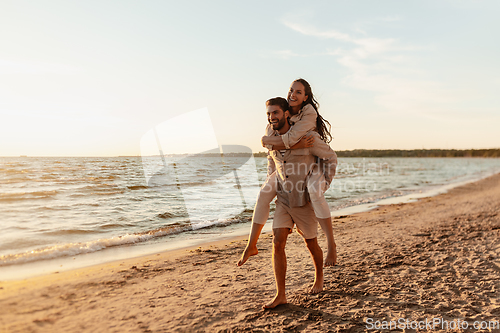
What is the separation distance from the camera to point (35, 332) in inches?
115

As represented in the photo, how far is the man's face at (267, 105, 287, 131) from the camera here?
315cm

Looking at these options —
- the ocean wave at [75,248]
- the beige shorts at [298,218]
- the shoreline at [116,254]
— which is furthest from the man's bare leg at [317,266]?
the ocean wave at [75,248]

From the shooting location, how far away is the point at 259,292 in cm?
382

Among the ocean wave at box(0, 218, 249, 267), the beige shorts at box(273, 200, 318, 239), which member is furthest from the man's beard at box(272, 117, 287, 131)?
the ocean wave at box(0, 218, 249, 267)

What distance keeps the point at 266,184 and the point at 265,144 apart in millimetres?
458

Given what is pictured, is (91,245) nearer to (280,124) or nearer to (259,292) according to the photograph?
(259,292)

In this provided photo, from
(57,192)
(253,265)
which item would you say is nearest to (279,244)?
(253,265)

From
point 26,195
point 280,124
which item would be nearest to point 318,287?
point 280,124

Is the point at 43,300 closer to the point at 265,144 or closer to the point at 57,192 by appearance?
the point at 265,144

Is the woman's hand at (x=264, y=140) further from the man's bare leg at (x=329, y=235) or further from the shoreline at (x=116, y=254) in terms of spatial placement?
the shoreline at (x=116, y=254)

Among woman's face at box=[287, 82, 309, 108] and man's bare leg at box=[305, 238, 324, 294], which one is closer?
woman's face at box=[287, 82, 309, 108]

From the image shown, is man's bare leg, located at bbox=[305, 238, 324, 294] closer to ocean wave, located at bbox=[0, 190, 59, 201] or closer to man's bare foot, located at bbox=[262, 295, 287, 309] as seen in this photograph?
man's bare foot, located at bbox=[262, 295, 287, 309]

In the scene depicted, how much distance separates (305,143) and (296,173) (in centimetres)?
34

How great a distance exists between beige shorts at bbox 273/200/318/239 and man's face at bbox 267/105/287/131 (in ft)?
2.79
